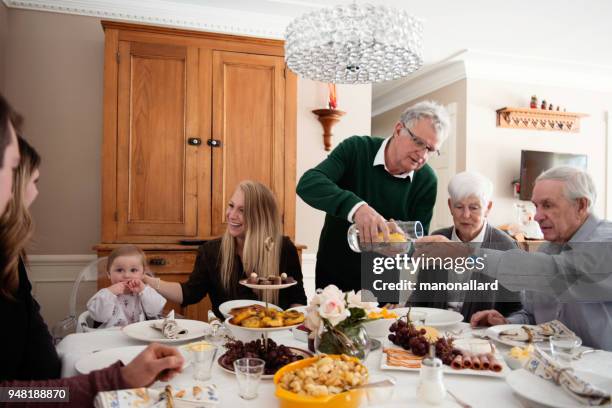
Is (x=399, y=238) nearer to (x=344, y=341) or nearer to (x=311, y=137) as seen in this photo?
(x=344, y=341)

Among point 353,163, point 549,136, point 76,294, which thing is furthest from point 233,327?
point 549,136

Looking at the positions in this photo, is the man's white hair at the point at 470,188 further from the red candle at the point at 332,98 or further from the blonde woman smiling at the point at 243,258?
the red candle at the point at 332,98

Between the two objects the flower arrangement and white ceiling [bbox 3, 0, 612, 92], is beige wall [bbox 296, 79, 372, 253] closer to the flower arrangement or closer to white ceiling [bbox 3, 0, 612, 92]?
white ceiling [bbox 3, 0, 612, 92]

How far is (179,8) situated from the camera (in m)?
3.54

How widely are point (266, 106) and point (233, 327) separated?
222 centimetres

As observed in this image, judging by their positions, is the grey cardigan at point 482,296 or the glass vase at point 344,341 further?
the grey cardigan at point 482,296

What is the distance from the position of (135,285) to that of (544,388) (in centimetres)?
163

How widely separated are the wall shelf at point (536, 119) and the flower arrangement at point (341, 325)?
4.68 m

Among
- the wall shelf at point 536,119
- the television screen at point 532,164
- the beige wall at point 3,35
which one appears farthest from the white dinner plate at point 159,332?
the wall shelf at point 536,119

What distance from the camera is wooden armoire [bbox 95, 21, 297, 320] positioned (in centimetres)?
300

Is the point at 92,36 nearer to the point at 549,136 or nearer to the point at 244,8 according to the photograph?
the point at 244,8

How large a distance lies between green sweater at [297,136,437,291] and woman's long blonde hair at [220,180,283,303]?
0.29 metres

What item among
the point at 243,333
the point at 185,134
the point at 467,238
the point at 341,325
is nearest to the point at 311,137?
the point at 185,134

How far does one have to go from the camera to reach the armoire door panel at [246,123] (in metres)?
3.20
